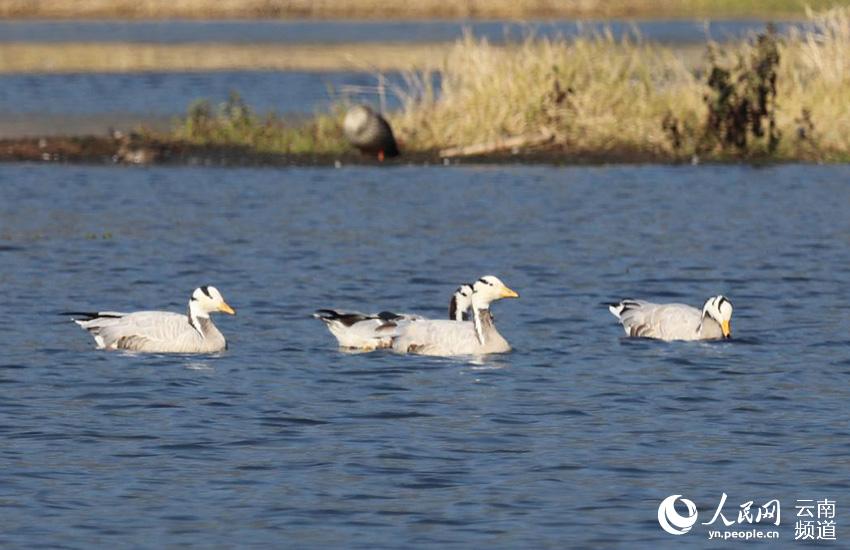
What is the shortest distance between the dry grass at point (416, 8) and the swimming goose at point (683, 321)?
215 ft

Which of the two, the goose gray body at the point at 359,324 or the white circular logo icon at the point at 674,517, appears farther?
the goose gray body at the point at 359,324

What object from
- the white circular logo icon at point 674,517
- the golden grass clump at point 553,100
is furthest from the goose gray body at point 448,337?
the golden grass clump at point 553,100

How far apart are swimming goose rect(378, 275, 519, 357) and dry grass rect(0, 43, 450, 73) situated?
42.0m

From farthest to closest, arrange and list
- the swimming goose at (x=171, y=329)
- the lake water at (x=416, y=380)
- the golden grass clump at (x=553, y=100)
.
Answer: the golden grass clump at (x=553, y=100) → the swimming goose at (x=171, y=329) → the lake water at (x=416, y=380)

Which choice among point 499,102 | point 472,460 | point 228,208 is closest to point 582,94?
point 499,102

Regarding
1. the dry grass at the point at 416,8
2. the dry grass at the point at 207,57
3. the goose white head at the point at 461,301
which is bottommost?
the goose white head at the point at 461,301

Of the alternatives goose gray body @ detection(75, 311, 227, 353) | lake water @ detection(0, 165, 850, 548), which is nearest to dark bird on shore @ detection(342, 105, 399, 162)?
lake water @ detection(0, 165, 850, 548)

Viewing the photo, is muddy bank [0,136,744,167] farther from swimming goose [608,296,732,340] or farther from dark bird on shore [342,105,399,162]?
swimming goose [608,296,732,340]

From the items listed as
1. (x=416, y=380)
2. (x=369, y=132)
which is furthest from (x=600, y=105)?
(x=416, y=380)

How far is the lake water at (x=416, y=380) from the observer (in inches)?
493

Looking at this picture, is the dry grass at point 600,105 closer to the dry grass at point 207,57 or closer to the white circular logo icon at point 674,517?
the dry grass at point 207,57

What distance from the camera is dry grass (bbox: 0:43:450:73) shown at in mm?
65438

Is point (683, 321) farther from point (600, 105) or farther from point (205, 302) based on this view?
point (600, 105)

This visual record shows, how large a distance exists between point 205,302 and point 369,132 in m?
17.9
